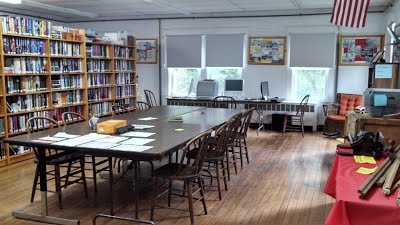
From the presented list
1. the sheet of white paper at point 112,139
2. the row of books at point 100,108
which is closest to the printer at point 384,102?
the sheet of white paper at point 112,139

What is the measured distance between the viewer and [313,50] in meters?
8.22

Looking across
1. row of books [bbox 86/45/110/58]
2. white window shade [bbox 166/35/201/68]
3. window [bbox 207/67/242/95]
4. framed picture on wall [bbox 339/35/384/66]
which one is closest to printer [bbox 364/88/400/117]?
framed picture on wall [bbox 339/35/384/66]

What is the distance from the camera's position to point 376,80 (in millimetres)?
5457

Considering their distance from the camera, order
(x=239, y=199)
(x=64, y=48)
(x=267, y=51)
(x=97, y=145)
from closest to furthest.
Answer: (x=97, y=145)
(x=239, y=199)
(x=64, y=48)
(x=267, y=51)

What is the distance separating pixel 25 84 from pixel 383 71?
5148 mm

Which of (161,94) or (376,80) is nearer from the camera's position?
(376,80)

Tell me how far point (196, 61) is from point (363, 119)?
226 inches

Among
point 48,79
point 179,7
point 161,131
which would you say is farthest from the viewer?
point 179,7

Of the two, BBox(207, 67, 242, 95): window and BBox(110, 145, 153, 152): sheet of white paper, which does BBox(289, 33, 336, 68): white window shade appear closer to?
BBox(207, 67, 242, 95): window

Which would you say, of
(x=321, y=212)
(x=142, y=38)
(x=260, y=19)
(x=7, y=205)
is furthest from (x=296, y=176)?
(x=142, y=38)

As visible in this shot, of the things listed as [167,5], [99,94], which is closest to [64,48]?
[99,94]

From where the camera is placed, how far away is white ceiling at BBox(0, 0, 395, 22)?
734 centimetres

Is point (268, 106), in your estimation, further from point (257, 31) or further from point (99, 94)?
point (99, 94)

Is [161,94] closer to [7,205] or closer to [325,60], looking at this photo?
[325,60]
